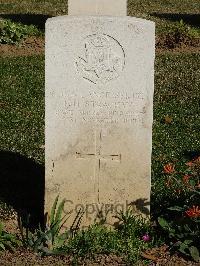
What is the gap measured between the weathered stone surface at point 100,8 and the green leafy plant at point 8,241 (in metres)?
1.90

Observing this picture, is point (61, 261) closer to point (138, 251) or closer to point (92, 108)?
point (138, 251)

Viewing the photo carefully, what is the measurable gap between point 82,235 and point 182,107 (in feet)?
14.1

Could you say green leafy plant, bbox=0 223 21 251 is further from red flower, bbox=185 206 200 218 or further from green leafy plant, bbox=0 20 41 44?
green leafy plant, bbox=0 20 41 44

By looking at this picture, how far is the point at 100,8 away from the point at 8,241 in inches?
81.7

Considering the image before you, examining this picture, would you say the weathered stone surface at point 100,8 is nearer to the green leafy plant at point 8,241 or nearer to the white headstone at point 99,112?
the white headstone at point 99,112

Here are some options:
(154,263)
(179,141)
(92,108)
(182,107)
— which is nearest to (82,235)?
(154,263)

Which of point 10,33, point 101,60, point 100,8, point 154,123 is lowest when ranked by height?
point 154,123

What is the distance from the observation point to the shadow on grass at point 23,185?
5.94 metres

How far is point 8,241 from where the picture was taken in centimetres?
523

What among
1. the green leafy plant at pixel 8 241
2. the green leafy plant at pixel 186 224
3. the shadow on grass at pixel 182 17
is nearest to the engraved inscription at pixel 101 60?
the green leafy plant at pixel 186 224

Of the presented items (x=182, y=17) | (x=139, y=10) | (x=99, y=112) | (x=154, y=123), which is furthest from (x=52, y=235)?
(x=139, y=10)

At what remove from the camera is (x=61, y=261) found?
16.8ft

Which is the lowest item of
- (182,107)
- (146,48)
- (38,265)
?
(38,265)

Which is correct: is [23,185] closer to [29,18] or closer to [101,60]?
[101,60]
